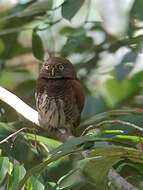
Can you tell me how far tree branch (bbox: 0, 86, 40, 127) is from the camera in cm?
286

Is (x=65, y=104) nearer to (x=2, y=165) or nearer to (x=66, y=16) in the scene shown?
(x=66, y=16)

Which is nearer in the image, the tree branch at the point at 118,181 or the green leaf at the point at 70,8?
the tree branch at the point at 118,181

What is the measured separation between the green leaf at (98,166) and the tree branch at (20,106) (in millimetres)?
908

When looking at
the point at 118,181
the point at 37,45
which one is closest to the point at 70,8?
the point at 37,45

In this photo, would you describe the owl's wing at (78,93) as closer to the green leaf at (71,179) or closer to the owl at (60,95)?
the owl at (60,95)

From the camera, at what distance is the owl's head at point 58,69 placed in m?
3.38

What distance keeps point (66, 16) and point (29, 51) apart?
6.09 feet

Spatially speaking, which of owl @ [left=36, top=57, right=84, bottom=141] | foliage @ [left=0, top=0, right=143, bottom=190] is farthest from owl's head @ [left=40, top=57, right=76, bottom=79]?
foliage @ [left=0, top=0, right=143, bottom=190]

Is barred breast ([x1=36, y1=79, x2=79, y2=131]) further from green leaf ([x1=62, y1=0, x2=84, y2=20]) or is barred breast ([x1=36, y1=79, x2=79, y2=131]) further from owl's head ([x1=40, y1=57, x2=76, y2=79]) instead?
green leaf ([x1=62, y1=0, x2=84, y2=20])

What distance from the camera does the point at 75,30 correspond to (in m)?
3.94

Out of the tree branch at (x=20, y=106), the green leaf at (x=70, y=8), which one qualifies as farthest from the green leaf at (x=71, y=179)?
the green leaf at (x=70, y=8)

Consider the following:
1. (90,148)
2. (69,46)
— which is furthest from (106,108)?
(90,148)

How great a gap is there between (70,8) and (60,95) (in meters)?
0.47

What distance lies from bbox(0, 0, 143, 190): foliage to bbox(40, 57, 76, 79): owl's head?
23 cm
